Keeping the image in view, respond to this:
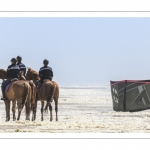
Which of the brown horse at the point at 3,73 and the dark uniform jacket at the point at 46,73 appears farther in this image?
the brown horse at the point at 3,73

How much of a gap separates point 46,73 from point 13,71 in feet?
4.58

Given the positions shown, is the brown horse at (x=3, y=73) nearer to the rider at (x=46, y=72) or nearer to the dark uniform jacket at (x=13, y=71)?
the rider at (x=46, y=72)

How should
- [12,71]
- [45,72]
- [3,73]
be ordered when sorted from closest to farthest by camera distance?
[12,71]
[45,72]
[3,73]

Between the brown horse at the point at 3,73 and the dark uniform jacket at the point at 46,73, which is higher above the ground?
the brown horse at the point at 3,73

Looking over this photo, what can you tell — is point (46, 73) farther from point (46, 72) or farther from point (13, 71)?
point (13, 71)

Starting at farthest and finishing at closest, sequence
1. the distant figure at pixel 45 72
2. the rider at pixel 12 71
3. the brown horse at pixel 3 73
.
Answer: the brown horse at pixel 3 73, the distant figure at pixel 45 72, the rider at pixel 12 71

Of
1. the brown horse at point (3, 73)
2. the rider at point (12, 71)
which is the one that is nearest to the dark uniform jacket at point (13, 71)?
the rider at point (12, 71)

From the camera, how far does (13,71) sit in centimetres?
2555

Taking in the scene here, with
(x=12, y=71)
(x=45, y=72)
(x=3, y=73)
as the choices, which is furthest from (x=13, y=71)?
(x=3, y=73)

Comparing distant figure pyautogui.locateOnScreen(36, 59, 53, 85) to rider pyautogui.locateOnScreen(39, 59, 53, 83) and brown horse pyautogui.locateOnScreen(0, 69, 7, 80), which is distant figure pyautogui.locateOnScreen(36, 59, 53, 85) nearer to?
rider pyautogui.locateOnScreen(39, 59, 53, 83)

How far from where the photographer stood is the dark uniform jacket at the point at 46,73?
26.1 m

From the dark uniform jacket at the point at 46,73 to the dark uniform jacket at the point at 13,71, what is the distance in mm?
1069
